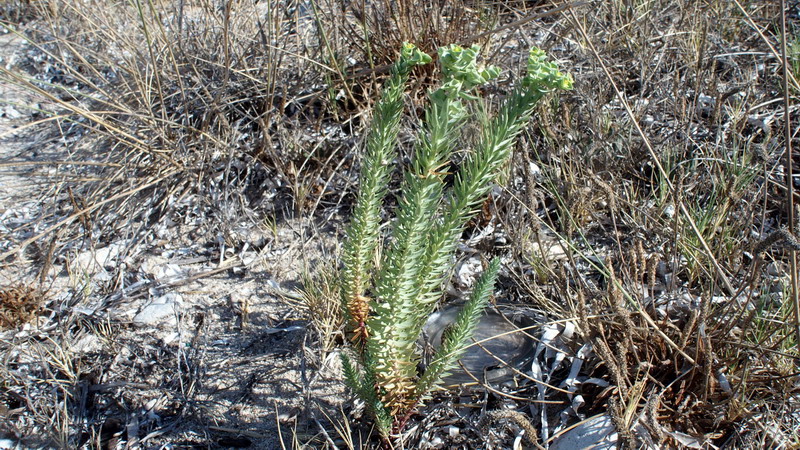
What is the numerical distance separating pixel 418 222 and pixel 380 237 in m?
1.31

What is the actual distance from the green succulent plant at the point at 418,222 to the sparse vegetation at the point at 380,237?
1.1 inches

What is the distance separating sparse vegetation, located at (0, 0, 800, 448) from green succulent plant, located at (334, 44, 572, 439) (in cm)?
3

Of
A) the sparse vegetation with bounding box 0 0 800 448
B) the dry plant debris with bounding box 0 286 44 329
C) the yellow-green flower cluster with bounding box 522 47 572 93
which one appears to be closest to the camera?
the yellow-green flower cluster with bounding box 522 47 572 93

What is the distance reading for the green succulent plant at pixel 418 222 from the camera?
141cm

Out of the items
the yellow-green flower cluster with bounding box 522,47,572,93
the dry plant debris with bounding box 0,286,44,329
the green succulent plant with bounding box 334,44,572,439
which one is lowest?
the dry plant debris with bounding box 0,286,44,329

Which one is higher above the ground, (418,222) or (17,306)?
(418,222)

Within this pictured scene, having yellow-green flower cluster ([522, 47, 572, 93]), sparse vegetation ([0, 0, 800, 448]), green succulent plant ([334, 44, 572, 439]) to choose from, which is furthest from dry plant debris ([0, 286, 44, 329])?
yellow-green flower cluster ([522, 47, 572, 93])

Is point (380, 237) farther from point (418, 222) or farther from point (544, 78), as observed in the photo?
point (544, 78)

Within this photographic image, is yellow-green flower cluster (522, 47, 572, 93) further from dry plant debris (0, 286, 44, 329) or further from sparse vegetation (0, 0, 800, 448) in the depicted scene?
dry plant debris (0, 286, 44, 329)

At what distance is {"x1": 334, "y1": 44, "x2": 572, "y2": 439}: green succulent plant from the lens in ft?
4.63

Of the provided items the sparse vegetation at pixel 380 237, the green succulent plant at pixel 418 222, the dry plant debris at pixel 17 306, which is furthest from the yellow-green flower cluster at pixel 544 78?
the dry plant debris at pixel 17 306

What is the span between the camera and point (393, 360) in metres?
1.86

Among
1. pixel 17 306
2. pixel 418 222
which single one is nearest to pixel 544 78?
pixel 418 222

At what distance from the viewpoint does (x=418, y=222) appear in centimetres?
163
